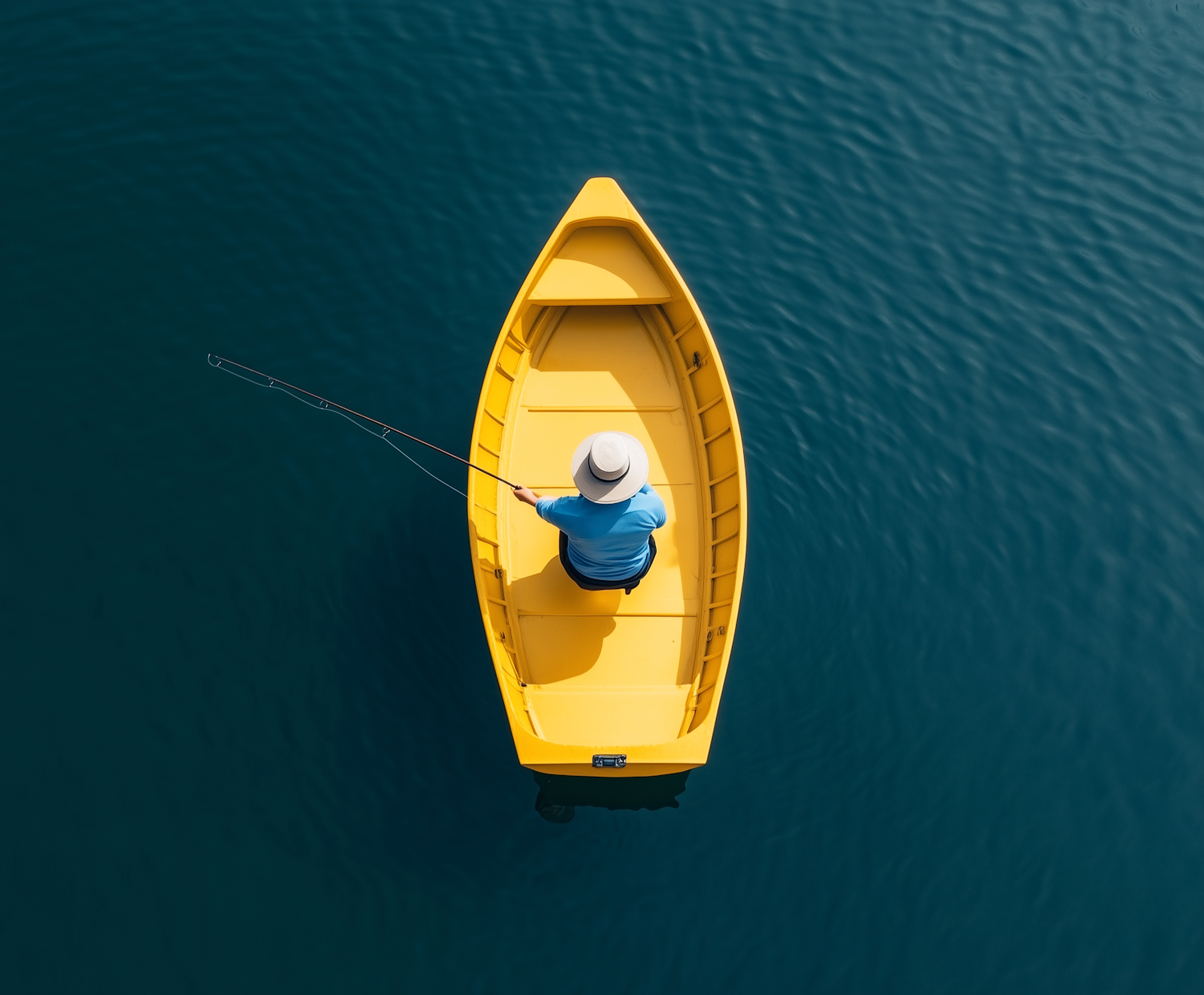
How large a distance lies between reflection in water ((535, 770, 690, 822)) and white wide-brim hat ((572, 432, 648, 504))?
3336 mm

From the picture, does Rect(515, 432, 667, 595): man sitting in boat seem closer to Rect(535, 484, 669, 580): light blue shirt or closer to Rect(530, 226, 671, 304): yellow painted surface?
Rect(535, 484, 669, 580): light blue shirt

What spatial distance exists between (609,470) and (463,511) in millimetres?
3592

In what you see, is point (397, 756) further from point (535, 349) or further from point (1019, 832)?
point (1019, 832)

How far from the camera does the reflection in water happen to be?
945 centimetres

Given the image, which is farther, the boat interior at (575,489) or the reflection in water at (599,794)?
the reflection in water at (599,794)

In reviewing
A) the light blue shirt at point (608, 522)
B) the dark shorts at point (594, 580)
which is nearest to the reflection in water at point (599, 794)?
the dark shorts at point (594, 580)

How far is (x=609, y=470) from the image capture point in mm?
7789

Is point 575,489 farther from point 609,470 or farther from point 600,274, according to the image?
point 600,274

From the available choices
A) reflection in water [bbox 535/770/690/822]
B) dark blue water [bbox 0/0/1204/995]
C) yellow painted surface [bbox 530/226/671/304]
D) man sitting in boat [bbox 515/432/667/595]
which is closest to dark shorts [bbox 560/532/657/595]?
man sitting in boat [bbox 515/432/667/595]

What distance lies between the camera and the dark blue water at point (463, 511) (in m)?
9.04

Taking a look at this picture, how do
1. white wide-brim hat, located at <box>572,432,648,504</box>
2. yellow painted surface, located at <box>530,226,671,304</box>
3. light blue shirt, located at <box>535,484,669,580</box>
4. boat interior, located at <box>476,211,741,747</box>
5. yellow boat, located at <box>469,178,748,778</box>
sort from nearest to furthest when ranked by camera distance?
white wide-brim hat, located at <box>572,432,648,504</box>, light blue shirt, located at <box>535,484,669,580</box>, yellow boat, located at <box>469,178,748,778</box>, boat interior, located at <box>476,211,741,747</box>, yellow painted surface, located at <box>530,226,671,304</box>

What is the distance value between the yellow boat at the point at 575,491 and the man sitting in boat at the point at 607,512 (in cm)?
66

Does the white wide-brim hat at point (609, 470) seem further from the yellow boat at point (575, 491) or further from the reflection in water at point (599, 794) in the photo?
the reflection in water at point (599, 794)

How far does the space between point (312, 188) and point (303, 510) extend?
5126mm
